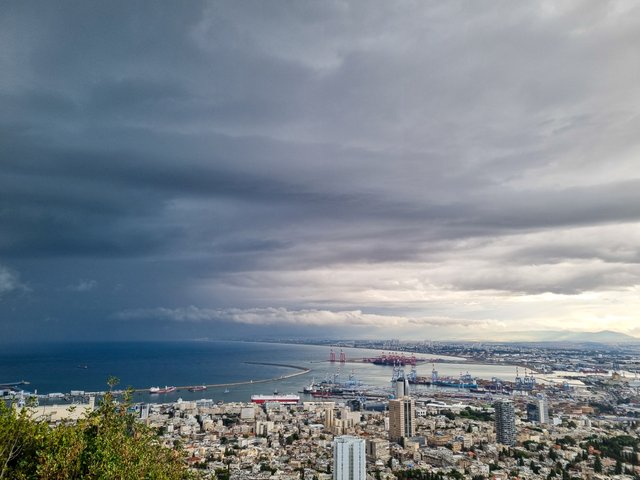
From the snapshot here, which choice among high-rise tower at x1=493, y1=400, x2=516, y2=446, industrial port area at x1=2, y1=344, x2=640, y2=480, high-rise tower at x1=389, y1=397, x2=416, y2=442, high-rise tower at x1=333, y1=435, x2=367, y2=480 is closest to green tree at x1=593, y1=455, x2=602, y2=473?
industrial port area at x1=2, y1=344, x2=640, y2=480

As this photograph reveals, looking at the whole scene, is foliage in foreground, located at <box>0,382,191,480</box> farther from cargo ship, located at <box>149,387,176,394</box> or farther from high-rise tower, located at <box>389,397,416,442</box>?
cargo ship, located at <box>149,387,176,394</box>

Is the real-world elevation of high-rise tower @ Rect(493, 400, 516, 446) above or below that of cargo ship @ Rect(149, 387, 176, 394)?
above

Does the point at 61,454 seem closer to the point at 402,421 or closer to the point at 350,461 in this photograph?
the point at 350,461

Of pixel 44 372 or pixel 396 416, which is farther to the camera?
pixel 44 372

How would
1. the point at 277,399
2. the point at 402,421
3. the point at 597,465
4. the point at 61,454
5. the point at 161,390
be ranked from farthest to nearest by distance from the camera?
the point at 161,390, the point at 277,399, the point at 402,421, the point at 597,465, the point at 61,454

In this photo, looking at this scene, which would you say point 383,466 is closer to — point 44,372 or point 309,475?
point 309,475

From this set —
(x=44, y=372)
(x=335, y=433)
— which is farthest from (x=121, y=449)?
(x=44, y=372)

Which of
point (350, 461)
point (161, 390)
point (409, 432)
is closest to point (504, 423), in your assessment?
point (409, 432)

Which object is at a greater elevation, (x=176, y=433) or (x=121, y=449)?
(x=121, y=449)
